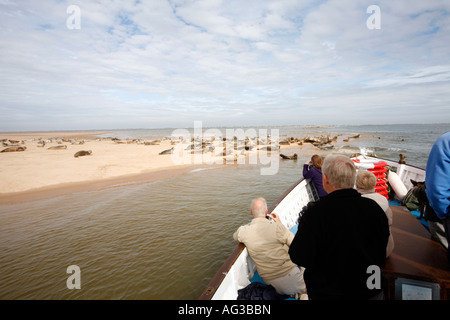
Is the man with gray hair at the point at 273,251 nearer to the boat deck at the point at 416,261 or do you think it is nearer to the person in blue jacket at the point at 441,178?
the boat deck at the point at 416,261

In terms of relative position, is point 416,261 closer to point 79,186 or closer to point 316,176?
point 316,176

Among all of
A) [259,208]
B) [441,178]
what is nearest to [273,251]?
[259,208]

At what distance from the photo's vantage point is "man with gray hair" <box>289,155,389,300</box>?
1.72m

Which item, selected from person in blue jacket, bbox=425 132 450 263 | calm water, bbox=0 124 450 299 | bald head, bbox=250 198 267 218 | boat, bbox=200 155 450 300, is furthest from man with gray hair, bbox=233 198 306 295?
calm water, bbox=0 124 450 299

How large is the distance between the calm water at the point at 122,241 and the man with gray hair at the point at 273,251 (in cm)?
198

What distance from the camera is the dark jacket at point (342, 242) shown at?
172 centimetres

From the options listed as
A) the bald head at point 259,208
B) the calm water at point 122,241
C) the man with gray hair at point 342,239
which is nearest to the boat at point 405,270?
the bald head at point 259,208

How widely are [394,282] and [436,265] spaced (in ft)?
1.83
